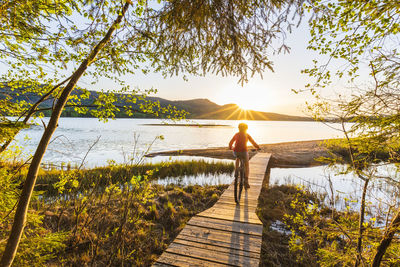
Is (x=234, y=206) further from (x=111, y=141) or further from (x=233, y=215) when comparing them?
(x=111, y=141)

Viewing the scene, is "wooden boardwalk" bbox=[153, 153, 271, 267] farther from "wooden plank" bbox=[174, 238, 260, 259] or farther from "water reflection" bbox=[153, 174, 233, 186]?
"water reflection" bbox=[153, 174, 233, 186]

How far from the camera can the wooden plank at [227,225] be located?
14.8 feet

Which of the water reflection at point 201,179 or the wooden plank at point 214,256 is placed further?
the water reflection at point 201,179

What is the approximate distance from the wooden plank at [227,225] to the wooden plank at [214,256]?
0.84 m

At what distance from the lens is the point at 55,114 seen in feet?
7.97

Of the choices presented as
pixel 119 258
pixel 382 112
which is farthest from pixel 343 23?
pixel 119 258

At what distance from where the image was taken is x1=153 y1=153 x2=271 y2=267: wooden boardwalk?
11.6 feet

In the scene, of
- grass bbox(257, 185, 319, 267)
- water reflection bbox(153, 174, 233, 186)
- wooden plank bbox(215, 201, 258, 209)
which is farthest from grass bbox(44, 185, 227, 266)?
water reflection bbox(153, 174, 233, 186)

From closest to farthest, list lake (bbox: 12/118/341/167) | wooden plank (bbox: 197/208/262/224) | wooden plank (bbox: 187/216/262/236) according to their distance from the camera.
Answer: wooden plank (bbox: 187/216/262/236) < wooden plank (bbox: 197/208/262/224) < lake (bbox: 12/118/341/167)

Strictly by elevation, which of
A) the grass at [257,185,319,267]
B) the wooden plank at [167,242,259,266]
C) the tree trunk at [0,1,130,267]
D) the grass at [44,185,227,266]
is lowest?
the grass at [257,185,319,267]

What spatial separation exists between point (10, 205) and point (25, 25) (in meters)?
2.82

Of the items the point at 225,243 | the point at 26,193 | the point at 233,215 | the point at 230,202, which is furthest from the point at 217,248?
the point at 26,193

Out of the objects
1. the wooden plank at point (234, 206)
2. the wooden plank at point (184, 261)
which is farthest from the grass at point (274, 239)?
the wooden plank at point (184, 261)

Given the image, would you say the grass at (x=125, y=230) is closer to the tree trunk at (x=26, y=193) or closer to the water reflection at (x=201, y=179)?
the tree trunk at (x=26, y=193)
